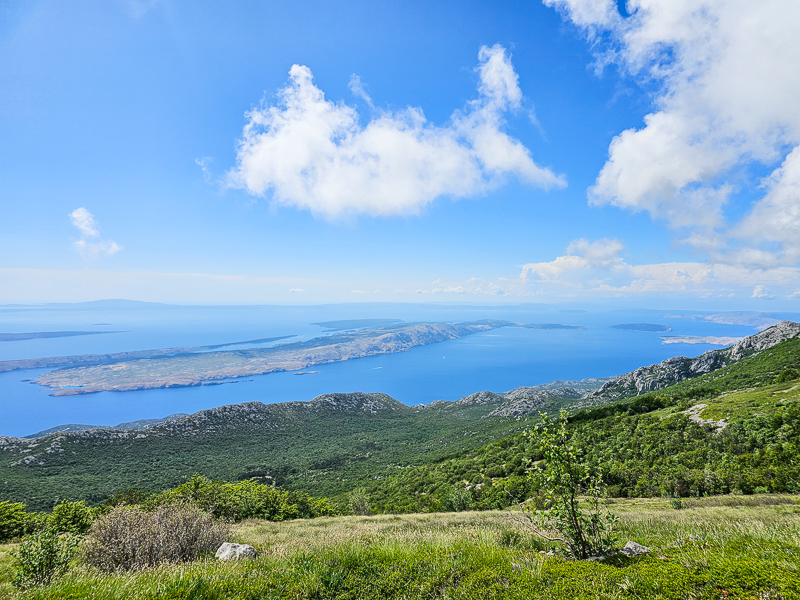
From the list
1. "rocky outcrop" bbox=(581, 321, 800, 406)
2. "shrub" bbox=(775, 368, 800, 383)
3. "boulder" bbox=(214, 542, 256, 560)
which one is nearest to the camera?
"boulder" bbox=(214, 542, 256, 560)

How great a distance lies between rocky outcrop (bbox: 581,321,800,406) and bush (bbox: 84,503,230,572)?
81.8 m

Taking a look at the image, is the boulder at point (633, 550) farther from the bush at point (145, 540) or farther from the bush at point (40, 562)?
the bush at point (40, 562)

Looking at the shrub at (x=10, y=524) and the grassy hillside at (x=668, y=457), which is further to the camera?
the shrub at (x=10, y=524)

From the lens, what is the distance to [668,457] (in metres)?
21.4

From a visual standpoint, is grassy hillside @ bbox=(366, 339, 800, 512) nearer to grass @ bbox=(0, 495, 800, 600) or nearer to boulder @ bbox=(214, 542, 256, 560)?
grass @ bbox=(0, 495, 800, 600)

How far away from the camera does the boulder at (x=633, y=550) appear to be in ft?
18.0

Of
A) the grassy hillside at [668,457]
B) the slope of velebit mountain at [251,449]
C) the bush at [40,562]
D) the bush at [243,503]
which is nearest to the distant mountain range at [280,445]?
the slope of velebit mountain at [251,449]

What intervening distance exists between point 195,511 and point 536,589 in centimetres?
892

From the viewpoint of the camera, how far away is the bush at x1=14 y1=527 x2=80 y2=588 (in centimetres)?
558

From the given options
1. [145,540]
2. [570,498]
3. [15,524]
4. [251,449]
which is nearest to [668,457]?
[570,498]

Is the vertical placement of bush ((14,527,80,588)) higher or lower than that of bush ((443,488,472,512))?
higher

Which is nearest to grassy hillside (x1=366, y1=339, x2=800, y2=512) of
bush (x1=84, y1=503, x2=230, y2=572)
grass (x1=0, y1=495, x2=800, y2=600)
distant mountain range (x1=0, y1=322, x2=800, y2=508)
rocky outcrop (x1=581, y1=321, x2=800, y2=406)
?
grass (x1=0, y1=495, x2=800, y2=600)

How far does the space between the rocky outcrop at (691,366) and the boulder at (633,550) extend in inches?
3058

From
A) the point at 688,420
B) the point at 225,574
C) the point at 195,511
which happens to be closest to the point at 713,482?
the point at 688,420
